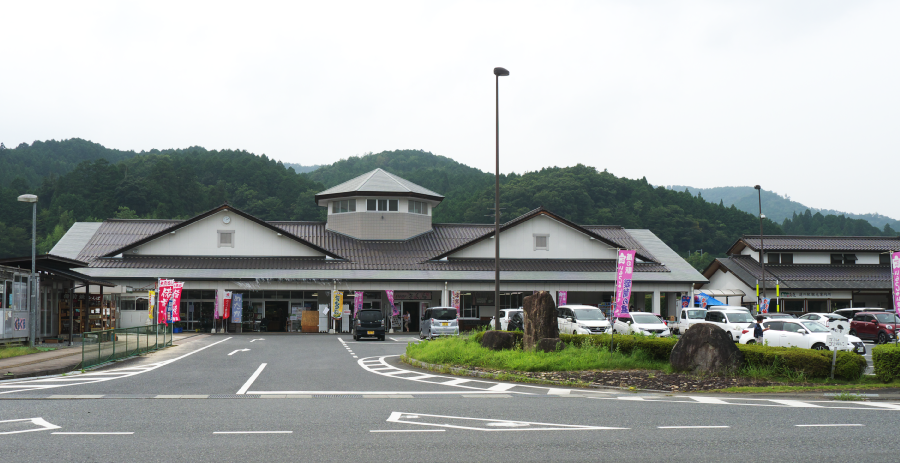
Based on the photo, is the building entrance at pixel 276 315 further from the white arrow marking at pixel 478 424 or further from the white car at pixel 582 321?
the white arrow marking at pixel 478 424

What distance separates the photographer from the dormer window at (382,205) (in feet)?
158

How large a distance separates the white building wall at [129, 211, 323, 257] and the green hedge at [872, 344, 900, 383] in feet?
111

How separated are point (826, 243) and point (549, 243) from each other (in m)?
21.7

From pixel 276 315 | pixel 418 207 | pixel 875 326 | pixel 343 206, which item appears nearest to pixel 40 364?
pixel 276 315

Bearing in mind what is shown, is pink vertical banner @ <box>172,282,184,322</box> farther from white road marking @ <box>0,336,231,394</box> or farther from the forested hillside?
the forested hillside

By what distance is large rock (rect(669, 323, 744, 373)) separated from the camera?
14930 mm

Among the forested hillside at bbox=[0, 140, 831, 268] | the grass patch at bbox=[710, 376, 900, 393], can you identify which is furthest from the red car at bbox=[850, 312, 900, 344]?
the forested hillside at bbox=[0, 140, 831, 268]

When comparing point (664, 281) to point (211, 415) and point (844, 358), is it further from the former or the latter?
point (211, 415)

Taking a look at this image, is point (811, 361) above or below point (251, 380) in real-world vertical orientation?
above

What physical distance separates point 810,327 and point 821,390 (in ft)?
37.0

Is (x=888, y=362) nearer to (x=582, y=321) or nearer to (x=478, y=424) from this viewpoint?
(x=478, y=424)

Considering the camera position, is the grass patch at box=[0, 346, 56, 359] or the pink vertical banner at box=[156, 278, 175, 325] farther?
the pink vertical banner at box=[156, 278, 175, 325]

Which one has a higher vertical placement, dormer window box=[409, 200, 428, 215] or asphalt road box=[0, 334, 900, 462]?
dormer window box=[409, 200, 428, 215]

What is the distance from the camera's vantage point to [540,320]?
60.7 ft
